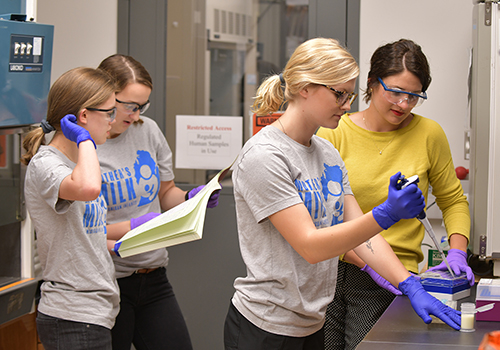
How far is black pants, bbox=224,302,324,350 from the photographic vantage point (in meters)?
1.28

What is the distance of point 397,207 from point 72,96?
101 cm

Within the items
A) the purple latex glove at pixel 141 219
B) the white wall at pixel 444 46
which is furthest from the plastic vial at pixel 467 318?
the white wall at pixel 444 46

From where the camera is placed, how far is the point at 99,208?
61.7 inches

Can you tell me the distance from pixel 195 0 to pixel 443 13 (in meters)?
1.21

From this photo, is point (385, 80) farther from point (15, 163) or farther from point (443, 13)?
point (15, 163)

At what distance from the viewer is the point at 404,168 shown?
5.66 feet

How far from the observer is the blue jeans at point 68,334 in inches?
57.6

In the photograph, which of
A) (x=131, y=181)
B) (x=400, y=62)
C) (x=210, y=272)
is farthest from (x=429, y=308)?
(x=210, y=272)

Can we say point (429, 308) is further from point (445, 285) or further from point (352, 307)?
point (352, 307)

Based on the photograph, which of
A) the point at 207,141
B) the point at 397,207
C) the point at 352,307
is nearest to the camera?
the point at 397,207

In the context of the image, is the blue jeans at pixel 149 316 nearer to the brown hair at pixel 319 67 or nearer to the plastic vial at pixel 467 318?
the brown hair at pixel 319 67

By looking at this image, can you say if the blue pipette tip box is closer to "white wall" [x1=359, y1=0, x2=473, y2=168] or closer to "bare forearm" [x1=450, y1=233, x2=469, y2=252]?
"bare forearm" [x1=450, y1=233, x2=469, y2=252]

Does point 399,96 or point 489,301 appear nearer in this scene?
point 489,301

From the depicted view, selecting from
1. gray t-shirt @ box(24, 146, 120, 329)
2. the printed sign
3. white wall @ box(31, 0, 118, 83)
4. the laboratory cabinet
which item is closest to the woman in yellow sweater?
gray t-shirt @ box(24, 146, 120, 329)
